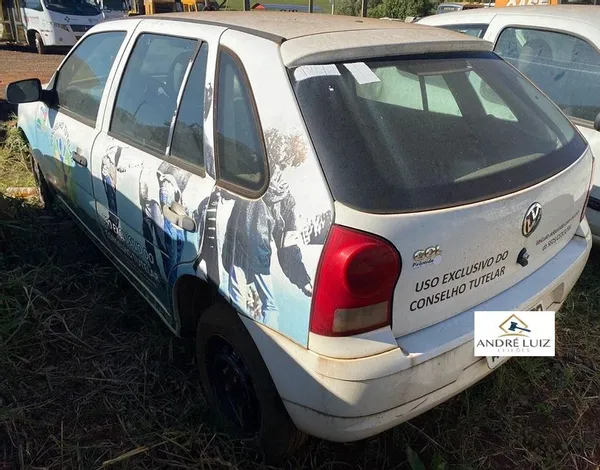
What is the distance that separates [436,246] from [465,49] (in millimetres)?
1034

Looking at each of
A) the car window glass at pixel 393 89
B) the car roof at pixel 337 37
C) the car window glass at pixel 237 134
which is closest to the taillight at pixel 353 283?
the car window glass at pixel 237 134

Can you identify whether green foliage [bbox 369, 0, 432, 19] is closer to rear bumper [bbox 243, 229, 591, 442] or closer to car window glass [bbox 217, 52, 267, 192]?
car window glass [bbox 217, 52, 267, 192]

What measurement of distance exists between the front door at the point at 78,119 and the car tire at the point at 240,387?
1360 millimetres

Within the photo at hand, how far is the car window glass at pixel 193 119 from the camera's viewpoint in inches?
85.7

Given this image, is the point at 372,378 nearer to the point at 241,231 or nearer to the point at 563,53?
the point at 241,231

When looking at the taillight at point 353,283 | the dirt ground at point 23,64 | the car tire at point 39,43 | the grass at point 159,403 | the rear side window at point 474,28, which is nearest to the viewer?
the taillight at point 353,283

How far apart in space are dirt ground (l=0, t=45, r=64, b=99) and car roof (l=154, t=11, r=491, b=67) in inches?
356

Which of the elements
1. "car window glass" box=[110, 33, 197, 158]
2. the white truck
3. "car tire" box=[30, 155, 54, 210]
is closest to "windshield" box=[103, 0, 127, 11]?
the white truck

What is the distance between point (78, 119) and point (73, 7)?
13817 mm

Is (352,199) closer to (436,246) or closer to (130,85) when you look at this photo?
(436,246)

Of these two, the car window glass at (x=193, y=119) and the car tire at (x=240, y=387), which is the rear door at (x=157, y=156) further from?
the car tire at (x=240, y=387)

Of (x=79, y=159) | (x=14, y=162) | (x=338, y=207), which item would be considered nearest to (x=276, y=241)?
(x=338, y=207)

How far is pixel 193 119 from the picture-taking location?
223cm

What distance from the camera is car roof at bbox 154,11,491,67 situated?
190 cm
